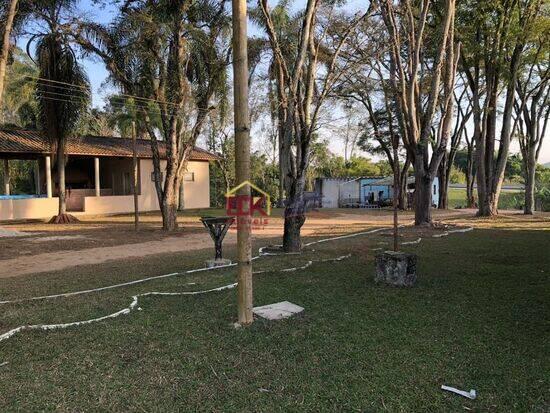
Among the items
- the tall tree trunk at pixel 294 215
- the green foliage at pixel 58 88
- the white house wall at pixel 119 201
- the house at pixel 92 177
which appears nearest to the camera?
the tall tree trunk at pixel 294 215

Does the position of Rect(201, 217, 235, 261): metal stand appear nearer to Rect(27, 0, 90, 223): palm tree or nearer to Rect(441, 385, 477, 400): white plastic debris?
Rect(441, 385, 477, 400): white plastic debris

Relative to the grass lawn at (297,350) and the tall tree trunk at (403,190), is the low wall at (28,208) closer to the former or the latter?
the grass lawn at (297,350)

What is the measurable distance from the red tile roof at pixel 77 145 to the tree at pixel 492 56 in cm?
1484

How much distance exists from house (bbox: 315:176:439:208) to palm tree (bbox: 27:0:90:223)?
16878 millimetres

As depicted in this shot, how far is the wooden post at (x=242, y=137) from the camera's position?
371 centimetres

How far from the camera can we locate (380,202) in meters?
27.8

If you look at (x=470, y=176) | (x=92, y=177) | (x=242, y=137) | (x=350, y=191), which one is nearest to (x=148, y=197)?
(x=92, y=177)

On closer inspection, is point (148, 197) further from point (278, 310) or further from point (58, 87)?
point (278, 310)

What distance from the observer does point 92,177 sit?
959 inches

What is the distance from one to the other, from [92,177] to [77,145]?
455 cm

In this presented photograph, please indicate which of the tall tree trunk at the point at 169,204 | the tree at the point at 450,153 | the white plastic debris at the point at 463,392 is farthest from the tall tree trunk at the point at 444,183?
the white plastic debris at the point at 463,392

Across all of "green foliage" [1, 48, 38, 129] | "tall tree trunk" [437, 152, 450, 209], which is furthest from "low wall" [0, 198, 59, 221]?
"tall tree trunk" [437, 152, 450, 209]

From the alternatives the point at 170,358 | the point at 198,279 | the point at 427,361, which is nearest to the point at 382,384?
the point at 427,361

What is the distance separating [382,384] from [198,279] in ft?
12.0
